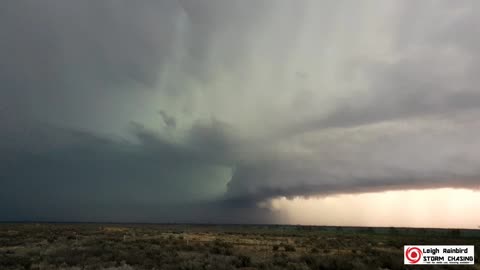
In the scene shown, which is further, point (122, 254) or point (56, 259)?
point (122, 254)

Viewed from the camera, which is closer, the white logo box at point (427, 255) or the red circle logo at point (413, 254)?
the red circle logo at point (413, 254)

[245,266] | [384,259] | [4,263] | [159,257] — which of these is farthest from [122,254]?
[384,259]

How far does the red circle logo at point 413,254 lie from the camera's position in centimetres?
2380

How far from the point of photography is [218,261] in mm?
26547

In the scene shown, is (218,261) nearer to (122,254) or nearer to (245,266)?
(245,266)

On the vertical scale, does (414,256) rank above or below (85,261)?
above

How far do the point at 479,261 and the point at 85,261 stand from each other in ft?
111

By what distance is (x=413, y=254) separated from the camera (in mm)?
24047

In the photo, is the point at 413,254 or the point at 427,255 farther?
the point at 427,255

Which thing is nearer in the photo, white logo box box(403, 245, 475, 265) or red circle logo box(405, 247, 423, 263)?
red circle logo box(405, 247, 423, 263)

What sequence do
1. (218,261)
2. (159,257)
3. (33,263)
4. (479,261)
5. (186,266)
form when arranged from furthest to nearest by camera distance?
(479,261), (159,257), (218,261), (33,263), (186,266)

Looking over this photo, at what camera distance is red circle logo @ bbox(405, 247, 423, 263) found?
23.8 m

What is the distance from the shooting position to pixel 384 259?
2741 centimetres

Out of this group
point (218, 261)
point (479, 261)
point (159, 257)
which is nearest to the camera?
point (218, 261)
